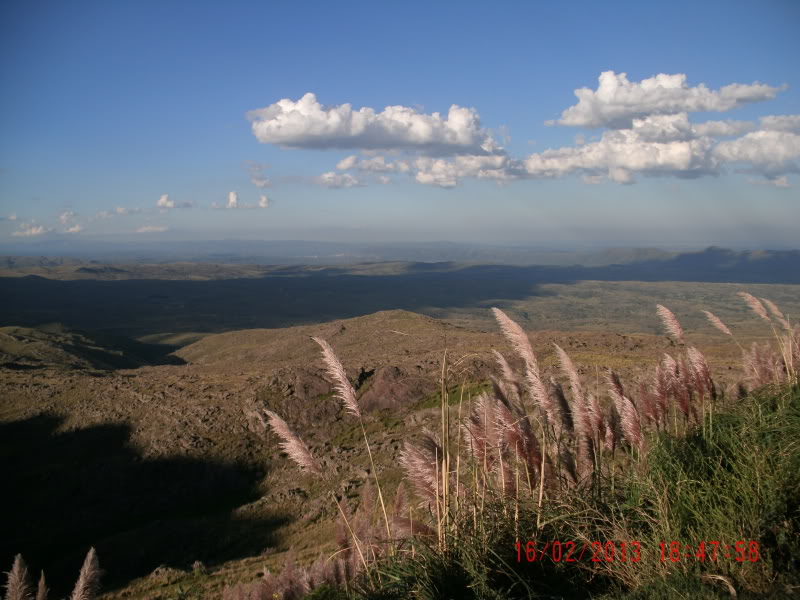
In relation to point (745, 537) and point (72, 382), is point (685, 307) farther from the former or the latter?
point (745, 537)

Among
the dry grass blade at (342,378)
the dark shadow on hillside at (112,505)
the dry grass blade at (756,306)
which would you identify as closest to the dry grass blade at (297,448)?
the dry grass blade at (342,378)

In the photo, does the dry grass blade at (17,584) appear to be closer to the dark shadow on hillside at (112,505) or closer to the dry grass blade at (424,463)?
the dry grass blade at (424,463)

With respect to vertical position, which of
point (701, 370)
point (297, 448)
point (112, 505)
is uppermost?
point (701, 370)

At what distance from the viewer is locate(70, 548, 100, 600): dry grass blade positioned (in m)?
4.16

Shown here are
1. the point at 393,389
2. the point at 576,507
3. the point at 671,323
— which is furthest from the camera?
the point at 393,389

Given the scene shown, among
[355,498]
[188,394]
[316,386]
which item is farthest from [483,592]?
[188,394]

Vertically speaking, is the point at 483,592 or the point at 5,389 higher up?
the point at 483,592

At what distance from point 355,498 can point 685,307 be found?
166711mm

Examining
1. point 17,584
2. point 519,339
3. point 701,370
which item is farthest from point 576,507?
point 17,584

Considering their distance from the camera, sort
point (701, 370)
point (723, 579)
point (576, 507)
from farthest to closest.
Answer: point (701, 370) → point (576, 507) → point (723, 579)

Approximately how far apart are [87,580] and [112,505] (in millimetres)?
20143

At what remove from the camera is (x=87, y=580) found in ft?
14.1

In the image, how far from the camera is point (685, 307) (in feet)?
520

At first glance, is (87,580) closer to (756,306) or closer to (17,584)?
(17,584)
